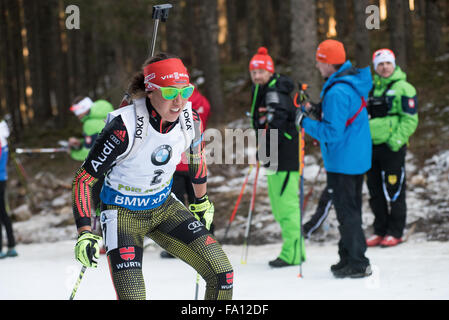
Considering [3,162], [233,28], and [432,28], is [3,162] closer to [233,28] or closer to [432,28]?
[432,28]

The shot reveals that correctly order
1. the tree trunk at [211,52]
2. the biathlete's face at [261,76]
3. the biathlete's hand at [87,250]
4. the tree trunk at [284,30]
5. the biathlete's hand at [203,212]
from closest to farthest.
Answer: the biathlete's hand at [87,250]
the biathlete's hand at [203,212]
the biathlete's face at [261,76]
the tree trunk at [211,52]
the tree trunk at [284,30]

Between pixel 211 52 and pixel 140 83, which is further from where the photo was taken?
pixel 211 52

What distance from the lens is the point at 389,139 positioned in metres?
7.07

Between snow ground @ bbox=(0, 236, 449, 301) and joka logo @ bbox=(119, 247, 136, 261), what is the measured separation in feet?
7.12

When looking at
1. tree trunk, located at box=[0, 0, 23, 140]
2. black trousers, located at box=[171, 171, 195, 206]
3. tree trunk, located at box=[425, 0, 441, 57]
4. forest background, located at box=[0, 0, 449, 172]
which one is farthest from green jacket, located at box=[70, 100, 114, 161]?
tree trunk, located at box=[0, 0, 23, 140]

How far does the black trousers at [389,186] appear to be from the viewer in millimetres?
7148

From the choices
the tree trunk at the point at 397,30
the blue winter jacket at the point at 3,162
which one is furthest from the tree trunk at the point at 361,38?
the blue winter jacket at the point at 3,162

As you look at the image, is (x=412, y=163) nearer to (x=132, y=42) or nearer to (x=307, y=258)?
(x=307, y=258)

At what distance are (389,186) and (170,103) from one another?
445 cm

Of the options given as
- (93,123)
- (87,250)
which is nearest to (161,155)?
(87,250)

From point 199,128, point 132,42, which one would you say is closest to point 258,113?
point 199,128

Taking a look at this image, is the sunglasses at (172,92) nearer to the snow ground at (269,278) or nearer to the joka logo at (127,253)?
the joka logo at (127,253)

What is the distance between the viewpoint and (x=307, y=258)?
6918 mm

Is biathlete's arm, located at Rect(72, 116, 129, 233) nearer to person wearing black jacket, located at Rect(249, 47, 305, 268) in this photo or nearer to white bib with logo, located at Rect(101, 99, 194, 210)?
white bib with logo, located at Rect(101, 99, 194, 210)
